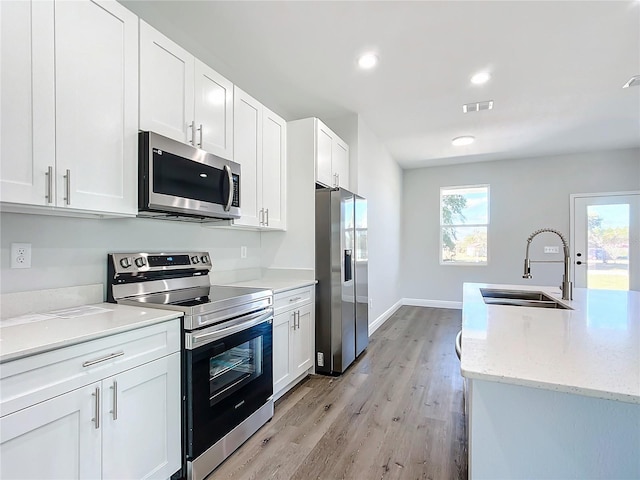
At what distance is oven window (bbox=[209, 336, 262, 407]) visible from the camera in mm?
1797

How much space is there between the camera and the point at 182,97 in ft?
6.51

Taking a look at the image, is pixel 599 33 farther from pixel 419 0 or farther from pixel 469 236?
pixel 469 236

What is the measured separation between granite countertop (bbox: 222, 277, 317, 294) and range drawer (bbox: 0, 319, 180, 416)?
1019 mm

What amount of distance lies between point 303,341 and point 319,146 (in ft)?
5.87

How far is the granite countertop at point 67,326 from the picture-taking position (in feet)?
3.56

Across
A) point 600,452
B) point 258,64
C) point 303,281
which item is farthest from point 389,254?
point 600,452

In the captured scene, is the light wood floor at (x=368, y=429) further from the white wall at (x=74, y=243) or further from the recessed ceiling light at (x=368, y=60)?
the recessed ceiling light at (x=368, y=60)

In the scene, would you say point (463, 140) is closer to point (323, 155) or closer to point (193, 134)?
point (323, 155)

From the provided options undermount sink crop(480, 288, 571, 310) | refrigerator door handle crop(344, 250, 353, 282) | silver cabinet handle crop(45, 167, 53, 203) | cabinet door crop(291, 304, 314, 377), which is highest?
silver cabinet handle crop(45, 167, 53, 203)

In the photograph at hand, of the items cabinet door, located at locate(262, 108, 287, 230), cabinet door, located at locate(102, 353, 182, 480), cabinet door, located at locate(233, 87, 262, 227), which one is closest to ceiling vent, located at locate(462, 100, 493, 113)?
cabinet door, located at locate(262, 108, 287, 230)

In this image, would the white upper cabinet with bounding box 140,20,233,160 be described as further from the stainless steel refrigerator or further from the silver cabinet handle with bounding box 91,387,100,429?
the silver cabinet handle with bounding box 91,387,100,429

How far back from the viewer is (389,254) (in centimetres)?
541

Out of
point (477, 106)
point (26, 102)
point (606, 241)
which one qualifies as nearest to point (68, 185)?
point (26, 102)

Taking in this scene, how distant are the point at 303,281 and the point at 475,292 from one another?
1.38 metres
